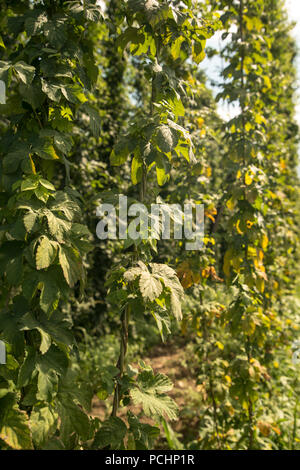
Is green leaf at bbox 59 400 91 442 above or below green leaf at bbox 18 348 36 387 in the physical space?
below

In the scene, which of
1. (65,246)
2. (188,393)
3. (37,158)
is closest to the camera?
(65,246)

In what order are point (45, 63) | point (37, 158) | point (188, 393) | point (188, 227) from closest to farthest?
point (45, 63) → point (37, 158) → point (188, 227) → point (188, 393)

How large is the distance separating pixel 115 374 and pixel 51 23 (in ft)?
4.71

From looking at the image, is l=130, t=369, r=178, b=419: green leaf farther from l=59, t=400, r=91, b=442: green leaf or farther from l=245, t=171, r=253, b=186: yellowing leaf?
l=245, t=171, r=253, b=186: yellowing leaf

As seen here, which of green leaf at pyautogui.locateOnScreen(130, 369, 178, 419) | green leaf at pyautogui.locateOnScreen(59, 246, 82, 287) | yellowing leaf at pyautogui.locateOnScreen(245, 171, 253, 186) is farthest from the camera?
yellowing leaf at pyautogui.locateOnScreen(245, 171, 253, 186)

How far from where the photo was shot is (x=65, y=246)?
1175 mm

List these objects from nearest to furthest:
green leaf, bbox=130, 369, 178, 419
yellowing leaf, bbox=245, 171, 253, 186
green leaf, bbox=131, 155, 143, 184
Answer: green leaf, bbox=130, 369, 178, 419 → green leaf, bbox=131, 155, 143, 184 → yellowing leaf, bbox=245, 171, 253, 186

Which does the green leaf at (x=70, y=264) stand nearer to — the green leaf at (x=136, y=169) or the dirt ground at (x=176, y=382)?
the green leaf at (x=136, y=169)

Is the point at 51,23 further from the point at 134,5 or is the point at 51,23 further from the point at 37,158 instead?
the point at 37,158

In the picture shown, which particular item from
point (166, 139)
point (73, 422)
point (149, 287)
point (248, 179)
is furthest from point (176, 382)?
point (166, 139)

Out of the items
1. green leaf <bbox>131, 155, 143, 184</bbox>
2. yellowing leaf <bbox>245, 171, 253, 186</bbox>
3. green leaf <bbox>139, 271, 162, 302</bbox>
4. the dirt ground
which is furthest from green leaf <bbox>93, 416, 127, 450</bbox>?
the dirt ground

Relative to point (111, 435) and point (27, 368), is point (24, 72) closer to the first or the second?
point (27, 368)

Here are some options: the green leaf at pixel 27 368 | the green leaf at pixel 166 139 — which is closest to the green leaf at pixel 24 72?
the green leaf at pixel 166 139
